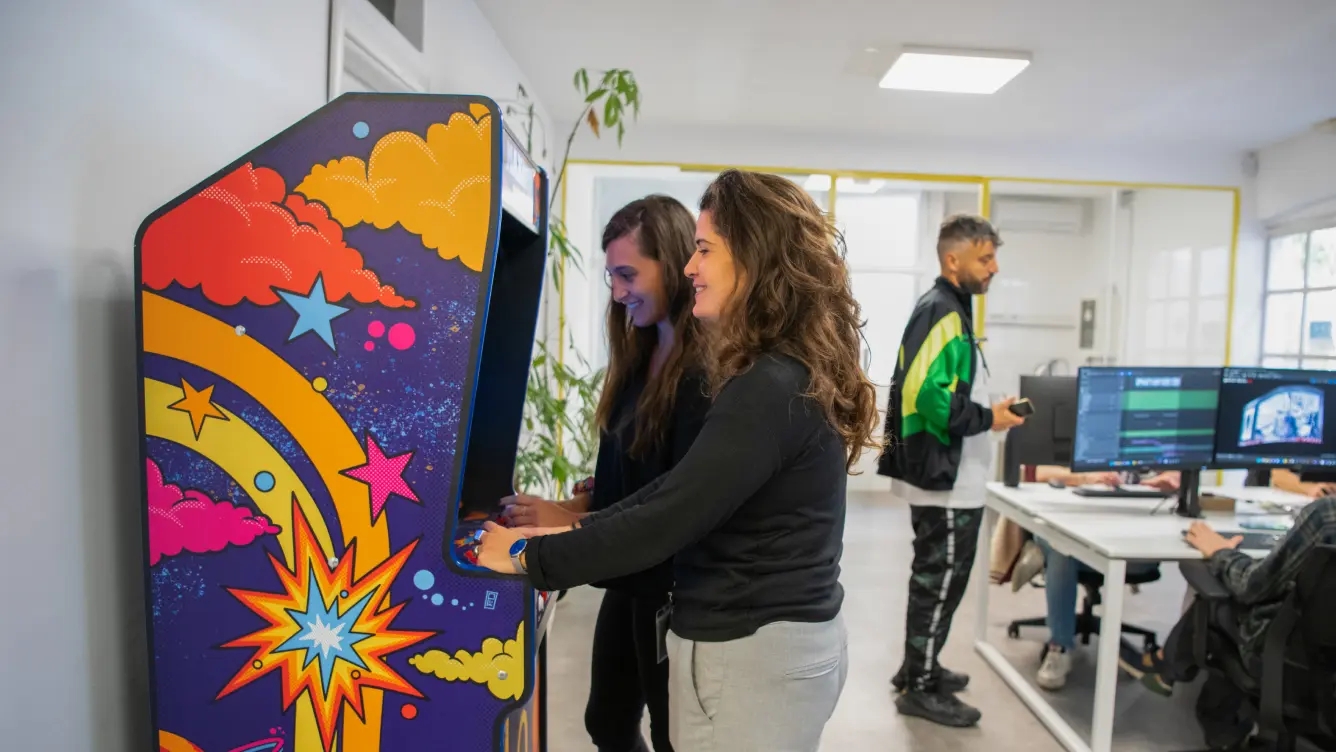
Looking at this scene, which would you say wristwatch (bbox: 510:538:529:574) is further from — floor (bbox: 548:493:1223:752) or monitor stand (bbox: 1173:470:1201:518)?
monitor stand (bbox: 1173:470:1201:518)

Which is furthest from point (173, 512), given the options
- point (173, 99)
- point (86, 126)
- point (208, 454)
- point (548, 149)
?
point (548, 149)

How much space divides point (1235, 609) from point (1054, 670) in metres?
0.89

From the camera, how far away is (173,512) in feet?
3.64

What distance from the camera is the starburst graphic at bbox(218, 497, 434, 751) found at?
1.13 metres

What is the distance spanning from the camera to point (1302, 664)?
6.86 feet

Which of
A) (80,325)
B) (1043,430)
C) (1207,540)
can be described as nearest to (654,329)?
(80,325)

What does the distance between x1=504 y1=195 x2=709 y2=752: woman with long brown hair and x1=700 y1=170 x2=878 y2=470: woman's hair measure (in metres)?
0.22

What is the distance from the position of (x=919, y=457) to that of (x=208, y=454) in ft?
7.08

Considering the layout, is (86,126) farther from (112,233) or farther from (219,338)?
(219,338)

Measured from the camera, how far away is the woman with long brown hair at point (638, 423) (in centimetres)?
148

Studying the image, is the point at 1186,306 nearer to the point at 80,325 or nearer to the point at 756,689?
the point at 756,689

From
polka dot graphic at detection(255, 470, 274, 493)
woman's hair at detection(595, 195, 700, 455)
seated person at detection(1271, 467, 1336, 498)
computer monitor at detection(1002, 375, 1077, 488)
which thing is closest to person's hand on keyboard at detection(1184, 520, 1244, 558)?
computer monitor at detection(1002, 375, 1077, 488)

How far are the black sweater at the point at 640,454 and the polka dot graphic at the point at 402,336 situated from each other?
1.63 ft

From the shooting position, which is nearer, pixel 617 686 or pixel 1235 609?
pixel 617 686
